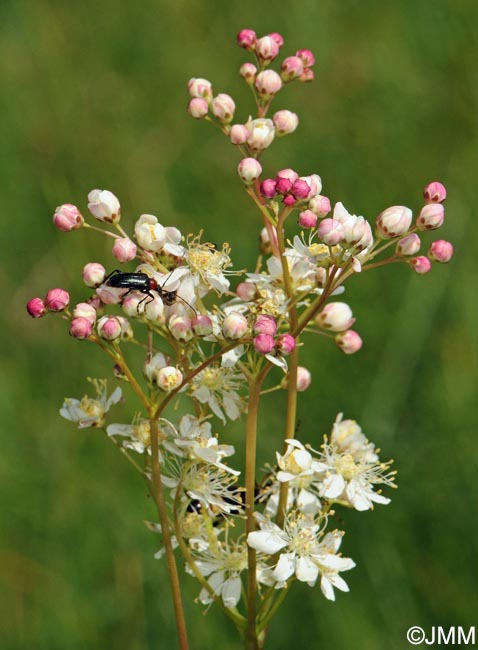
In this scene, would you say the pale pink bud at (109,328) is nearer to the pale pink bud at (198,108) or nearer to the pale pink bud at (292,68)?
the pale pink bud at (198,108)

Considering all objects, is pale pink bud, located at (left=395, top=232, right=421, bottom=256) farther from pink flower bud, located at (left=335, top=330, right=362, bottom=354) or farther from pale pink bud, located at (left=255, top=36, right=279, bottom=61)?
pale pink bud, located at (left=255, top=36, right=279, bottom=61)

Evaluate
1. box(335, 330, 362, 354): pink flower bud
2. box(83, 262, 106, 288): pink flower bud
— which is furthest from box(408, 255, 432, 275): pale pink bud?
box(83, 262, 106, 288): pink flower bud

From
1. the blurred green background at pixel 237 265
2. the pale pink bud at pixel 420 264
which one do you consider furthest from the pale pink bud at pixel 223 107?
the blurred green background at pixel 237 265

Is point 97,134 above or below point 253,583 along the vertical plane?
above

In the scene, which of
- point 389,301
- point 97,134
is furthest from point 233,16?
point 389,301

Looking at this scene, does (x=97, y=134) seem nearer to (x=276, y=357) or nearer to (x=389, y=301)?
(x=389, y=301)

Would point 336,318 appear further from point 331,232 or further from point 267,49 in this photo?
point 267,49

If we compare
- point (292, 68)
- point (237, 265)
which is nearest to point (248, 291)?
point (292, 68)
